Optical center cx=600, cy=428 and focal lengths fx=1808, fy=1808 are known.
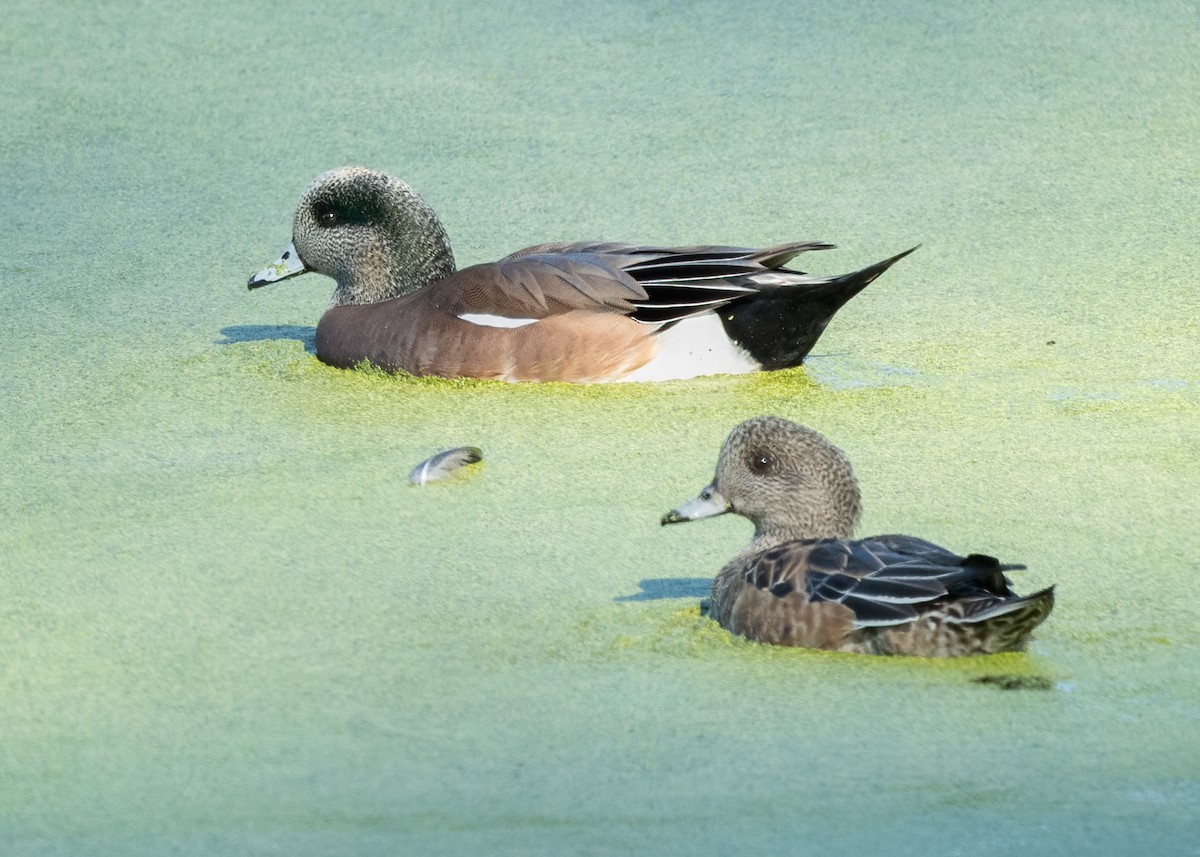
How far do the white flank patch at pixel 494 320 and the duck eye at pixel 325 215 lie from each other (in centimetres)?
67

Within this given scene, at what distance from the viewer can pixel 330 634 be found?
3361mm

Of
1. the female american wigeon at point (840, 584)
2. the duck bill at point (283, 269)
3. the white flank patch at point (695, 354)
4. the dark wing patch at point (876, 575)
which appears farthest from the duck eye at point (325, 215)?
the dark wing patch at point (876, 575)

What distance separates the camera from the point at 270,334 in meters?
5.48

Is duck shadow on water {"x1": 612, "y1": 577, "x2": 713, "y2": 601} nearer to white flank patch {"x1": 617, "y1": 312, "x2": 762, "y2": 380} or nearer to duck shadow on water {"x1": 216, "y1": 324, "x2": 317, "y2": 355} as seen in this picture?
white flank patch {"x1": 617, "y1": 312, "x2": 762, "y2": 380}

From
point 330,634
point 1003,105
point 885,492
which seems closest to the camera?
point 330,634

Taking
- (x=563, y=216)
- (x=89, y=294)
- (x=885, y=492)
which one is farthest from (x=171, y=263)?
(x=885, y=492)

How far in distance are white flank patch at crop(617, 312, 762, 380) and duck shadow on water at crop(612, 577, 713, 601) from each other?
1.44 metres

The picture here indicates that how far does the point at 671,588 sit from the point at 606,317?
4.98 ft

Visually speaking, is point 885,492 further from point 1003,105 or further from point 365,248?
point 1003,105

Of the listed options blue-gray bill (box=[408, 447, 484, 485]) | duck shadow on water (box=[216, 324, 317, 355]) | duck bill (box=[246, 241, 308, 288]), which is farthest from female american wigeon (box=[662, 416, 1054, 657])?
duck bill (box=[246, 241, 308, 288])

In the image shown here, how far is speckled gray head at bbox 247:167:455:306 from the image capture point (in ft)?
17.6

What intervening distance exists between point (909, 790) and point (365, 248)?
3074 millimetres

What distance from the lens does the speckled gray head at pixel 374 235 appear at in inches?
211

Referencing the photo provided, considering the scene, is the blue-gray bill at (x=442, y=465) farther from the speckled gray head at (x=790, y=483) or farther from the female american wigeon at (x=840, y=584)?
the female american wigeon at (x=840, y=584)
